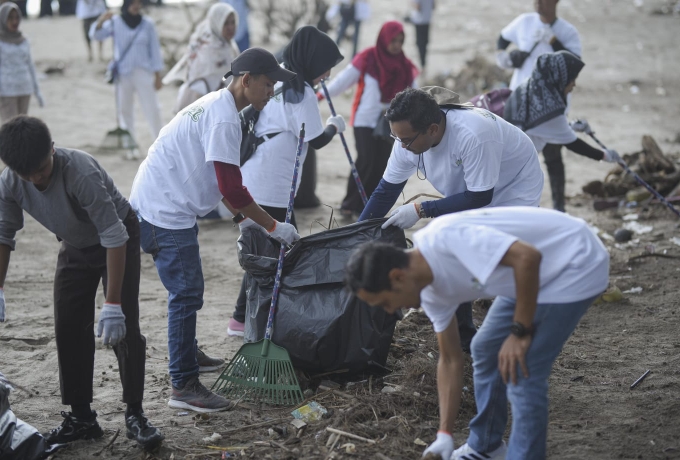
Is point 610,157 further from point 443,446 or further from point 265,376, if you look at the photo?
point 443,446

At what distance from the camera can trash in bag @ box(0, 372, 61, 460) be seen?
3.21 m

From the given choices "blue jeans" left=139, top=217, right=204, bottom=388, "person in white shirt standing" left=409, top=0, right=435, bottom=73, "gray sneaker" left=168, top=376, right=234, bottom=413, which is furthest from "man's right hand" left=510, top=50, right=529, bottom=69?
"person in white shirt standing" left=409, top=0, right=435, bottom=73

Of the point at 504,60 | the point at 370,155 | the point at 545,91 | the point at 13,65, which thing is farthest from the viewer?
the point at 13,65

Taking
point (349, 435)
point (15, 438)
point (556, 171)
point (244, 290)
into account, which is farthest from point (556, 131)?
point (15, 438)

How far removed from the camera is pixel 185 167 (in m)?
3.64

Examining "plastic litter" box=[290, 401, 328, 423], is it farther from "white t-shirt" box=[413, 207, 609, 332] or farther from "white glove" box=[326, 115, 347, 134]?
"white glove" box=[326, 115, 347, 134]

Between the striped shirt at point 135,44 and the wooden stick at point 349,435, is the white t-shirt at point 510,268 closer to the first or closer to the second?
the wooden stick at point 349,435

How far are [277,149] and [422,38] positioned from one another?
980 centimetres

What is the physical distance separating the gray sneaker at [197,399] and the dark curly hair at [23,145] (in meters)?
1.45

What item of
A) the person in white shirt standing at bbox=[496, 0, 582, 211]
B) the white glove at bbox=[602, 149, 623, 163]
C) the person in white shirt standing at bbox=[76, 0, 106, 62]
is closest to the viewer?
the white glove at bbox=[602, 149, 623, 163]

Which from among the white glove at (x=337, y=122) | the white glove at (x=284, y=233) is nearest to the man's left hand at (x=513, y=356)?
the white glove at (x=284, y=233)

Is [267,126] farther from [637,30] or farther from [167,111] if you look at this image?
[637,30]

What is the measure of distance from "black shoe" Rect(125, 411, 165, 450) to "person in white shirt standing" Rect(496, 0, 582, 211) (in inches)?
168

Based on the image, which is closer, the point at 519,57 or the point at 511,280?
the point at 511,280
